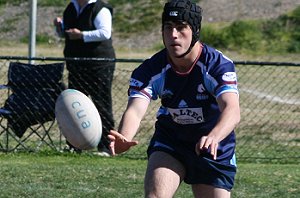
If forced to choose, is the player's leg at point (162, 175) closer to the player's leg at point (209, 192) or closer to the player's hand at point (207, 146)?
the player's leg at point (209, 192)

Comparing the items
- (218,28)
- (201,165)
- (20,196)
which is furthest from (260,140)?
(218,28)

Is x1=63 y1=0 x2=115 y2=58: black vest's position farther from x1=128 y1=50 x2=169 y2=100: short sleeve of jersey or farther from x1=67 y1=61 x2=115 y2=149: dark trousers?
x1=128 y1=50 x2=169 y2=100: short sleeve of jersey

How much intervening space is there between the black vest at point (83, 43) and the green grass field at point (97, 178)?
1204mm

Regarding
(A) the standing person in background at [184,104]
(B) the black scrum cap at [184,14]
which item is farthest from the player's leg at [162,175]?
(B) the black scrum cap at [184,14]

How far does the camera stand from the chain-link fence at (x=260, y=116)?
10.7 m

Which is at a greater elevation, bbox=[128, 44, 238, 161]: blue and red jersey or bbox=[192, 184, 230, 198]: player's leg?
bbox=[128, 44, 238, 161]: blue and red jersey

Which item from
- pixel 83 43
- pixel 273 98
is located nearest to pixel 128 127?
pixel 83 43

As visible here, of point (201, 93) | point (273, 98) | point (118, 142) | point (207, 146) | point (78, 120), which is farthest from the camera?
point (273, 98)

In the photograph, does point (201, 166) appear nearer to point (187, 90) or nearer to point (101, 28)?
point (187, 90)

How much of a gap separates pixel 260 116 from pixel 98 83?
3205mm

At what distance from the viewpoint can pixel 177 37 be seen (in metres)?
5.47

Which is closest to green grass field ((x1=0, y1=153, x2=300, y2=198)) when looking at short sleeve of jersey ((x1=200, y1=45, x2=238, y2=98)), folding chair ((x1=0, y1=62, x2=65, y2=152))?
folding chair ((x1=0, y1=62, x2=65, y2=152))

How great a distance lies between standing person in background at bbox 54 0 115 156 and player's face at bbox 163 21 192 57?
4942 mm

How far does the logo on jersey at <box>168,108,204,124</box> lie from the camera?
5.64m
